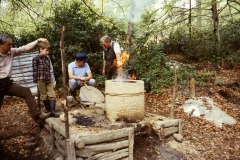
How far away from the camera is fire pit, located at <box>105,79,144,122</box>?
3.38 m

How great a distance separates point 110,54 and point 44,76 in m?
2.01

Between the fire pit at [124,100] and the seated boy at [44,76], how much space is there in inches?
56.5

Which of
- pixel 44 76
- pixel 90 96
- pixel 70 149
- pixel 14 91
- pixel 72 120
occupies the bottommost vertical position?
pixel 70 149

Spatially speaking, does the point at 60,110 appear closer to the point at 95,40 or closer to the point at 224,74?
the point at 95,40

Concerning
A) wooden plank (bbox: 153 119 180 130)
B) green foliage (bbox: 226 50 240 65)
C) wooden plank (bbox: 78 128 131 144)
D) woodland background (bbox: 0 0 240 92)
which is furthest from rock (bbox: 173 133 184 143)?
green foliage (bbox: 226 50 240 65)

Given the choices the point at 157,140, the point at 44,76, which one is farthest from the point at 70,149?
the point at 44,76

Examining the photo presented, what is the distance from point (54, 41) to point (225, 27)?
460 inches

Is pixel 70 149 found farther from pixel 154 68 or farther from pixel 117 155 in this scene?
pixel 154 68

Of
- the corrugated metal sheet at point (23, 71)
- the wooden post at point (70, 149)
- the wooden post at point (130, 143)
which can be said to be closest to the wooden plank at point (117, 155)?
the wooden post at point (130, 143)

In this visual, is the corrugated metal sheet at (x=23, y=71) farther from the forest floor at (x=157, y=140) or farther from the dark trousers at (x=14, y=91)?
the dark trousers at (x=14, y=91)

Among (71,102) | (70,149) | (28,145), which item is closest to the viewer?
(70,149)

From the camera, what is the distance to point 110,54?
5.03 metres

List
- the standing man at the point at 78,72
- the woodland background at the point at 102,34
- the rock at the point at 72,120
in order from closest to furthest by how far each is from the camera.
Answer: the rock at the point at 72,120, the standing man at the point at 78,72, the woodland background at the point at 102,34

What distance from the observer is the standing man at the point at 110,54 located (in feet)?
16.0
